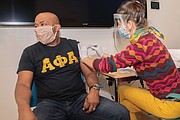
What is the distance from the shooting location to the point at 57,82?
5.13 feet

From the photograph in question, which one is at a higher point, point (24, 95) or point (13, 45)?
point (13, 45)

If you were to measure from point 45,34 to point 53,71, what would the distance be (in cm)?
28

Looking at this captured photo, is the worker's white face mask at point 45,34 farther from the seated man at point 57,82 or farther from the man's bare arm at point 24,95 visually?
the man's bare arm at point 24,95

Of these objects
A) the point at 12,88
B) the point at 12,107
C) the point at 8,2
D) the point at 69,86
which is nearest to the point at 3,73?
the point at 12,88

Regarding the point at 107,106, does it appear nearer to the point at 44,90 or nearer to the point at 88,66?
the point at 88,66

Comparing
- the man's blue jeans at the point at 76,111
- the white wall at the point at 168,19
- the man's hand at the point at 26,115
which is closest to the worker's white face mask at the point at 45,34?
the man's blue jeans at the point at 76,111

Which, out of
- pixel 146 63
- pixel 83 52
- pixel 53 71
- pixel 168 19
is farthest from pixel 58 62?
pixel 168 19

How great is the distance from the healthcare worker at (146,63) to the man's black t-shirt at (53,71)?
176 millimetres

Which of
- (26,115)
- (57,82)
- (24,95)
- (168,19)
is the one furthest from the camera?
(168,19)

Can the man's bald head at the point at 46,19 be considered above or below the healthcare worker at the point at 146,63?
above

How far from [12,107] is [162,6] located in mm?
1963

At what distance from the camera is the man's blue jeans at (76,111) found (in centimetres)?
139

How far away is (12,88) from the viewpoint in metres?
2.09

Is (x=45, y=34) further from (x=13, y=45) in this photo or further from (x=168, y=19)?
Result: (x=168, y=19)
